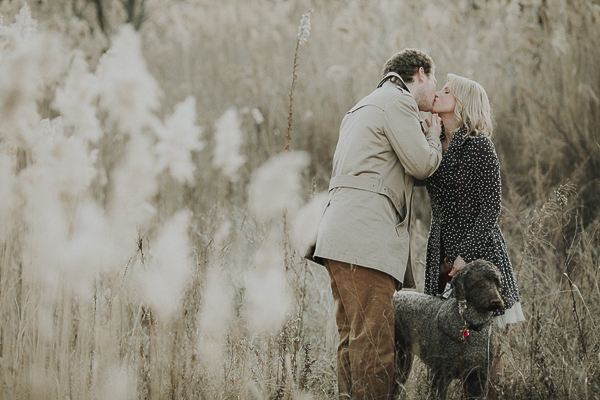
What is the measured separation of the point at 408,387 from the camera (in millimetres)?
2748

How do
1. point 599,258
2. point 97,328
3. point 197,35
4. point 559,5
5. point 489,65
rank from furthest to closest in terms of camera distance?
point 197,35 < point 489,65 < point 559,5 < point 599,258 < point 97,328

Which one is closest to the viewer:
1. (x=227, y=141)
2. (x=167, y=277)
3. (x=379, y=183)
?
(x=167, y=277)

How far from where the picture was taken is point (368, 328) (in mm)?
2527

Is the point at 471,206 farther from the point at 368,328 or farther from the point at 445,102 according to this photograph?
the point at 368,328

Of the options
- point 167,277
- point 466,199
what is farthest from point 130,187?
point 466,199

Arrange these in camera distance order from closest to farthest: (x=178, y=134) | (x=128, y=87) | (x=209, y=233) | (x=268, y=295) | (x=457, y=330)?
(x=128, y=87), (x=268, y=295), (x=457, y=330), (x=178, y=134), (x=209, y=233)

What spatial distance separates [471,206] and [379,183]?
50 cm

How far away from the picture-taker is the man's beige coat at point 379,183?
8.41 ft

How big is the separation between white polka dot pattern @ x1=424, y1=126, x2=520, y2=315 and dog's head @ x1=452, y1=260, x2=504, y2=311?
155 mm

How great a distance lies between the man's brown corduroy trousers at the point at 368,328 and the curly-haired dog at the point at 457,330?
0.16 meters

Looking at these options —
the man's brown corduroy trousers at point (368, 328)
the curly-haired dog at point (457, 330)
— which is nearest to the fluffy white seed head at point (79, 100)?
the man's brown corduroy trousers at point (368, 328)

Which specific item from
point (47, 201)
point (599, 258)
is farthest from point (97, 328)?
point (599, 258)

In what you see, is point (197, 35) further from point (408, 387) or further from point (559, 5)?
point (408, 387)

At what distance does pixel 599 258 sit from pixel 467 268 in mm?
2165
